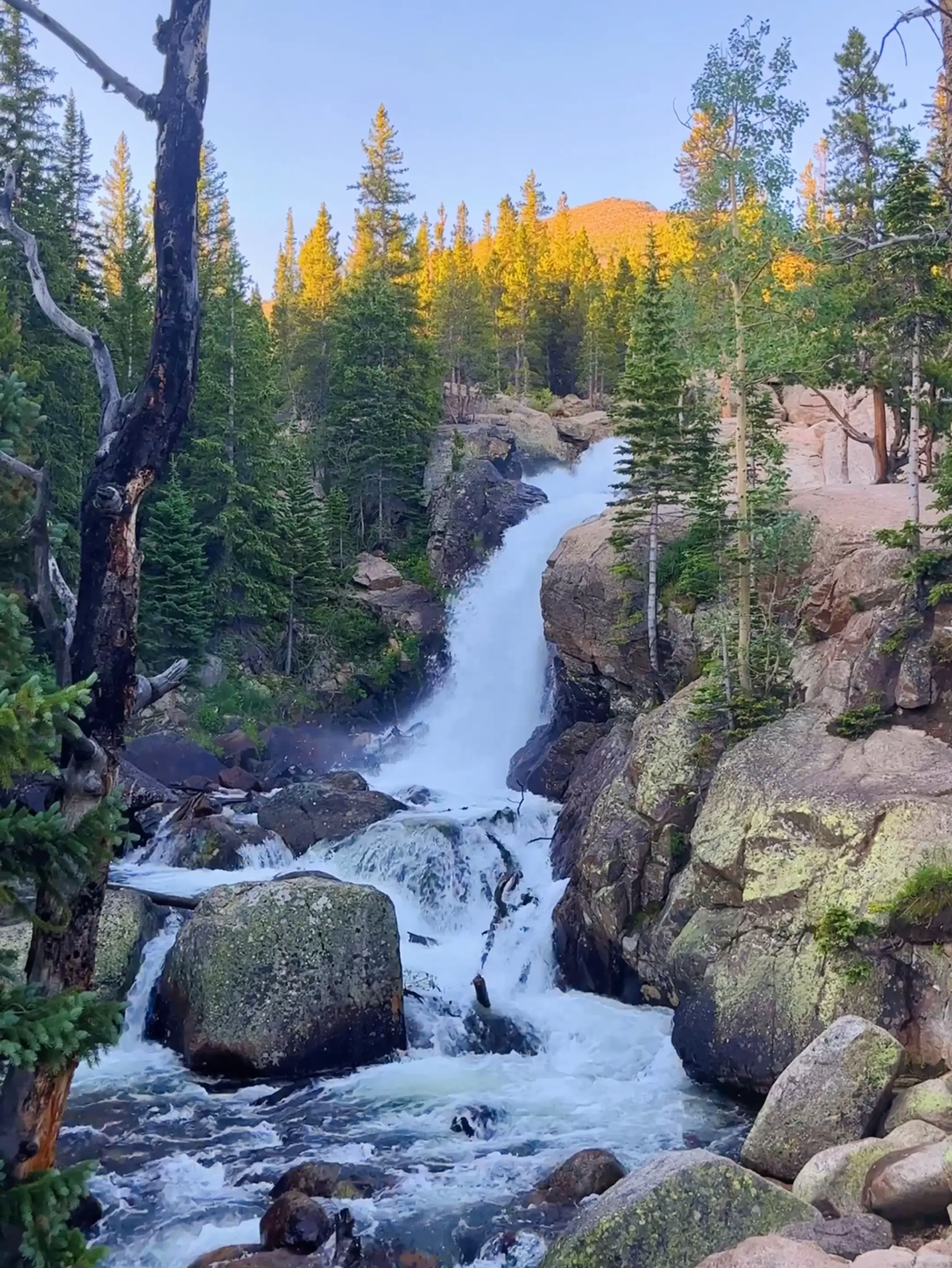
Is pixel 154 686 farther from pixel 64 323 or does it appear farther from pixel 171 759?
pixel 171 759

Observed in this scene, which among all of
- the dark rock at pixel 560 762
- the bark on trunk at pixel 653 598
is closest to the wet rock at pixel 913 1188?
the dark rock at pixel 560 762

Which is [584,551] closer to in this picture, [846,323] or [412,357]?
[846,323]

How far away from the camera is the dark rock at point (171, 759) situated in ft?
80.5

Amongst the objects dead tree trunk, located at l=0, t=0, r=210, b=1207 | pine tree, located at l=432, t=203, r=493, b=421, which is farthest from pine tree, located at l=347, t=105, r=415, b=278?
dead tree trunk, located at l=0, t=0, r=210, b=1207

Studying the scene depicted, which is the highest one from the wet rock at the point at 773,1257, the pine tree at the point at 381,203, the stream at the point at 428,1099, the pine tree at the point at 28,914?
the pine tree at the point at 381,203

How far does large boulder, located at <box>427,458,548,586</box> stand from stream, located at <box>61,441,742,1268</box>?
51.4ft

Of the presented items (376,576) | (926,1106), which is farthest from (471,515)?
(926,1106)

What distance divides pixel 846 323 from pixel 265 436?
1936cm

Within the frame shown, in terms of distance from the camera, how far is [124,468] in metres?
7.05

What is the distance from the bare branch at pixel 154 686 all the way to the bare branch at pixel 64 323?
182 centimetres

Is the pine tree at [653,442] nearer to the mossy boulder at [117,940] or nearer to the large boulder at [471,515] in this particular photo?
the large boulder at [471,515]

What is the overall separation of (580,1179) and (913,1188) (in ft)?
12.2

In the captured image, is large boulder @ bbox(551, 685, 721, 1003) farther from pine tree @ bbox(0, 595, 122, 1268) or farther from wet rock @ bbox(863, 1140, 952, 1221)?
pine tree @ bbox(0, 595, 122, 1268)

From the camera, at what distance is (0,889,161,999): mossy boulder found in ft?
48.0
